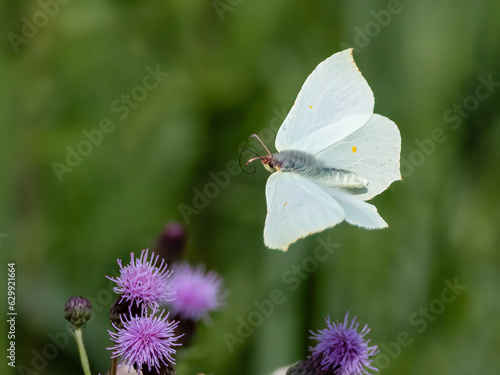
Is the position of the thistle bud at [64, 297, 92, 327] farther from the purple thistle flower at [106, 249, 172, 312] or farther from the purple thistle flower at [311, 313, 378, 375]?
the purple thistle flower at [311, 313, 378, 375]

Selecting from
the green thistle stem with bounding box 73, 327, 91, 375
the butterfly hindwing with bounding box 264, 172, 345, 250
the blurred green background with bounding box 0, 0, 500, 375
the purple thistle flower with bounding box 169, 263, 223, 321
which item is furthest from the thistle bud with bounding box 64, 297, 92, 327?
the blurred green background with bounding box 0, 0, 500, 375

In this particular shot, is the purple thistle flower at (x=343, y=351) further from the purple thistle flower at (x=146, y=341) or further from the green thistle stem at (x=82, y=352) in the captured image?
the green thistle stem at (x=82, y=352)

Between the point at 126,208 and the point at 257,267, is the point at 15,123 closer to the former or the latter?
the point at 126,208

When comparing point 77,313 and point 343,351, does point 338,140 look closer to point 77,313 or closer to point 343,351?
point 343,351

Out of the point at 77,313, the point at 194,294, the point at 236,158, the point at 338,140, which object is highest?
the point at 236,158

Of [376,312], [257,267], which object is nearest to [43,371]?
[257,267]

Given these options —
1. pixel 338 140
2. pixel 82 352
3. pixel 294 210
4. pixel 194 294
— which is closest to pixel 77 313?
pixel 82 352
